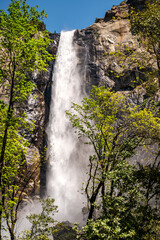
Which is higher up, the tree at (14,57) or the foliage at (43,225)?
the tree at (14,57)

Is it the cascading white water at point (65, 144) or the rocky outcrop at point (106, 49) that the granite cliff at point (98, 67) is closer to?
the rocky outcrop at point (106, 49)

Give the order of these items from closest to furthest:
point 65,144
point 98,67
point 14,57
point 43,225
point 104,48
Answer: point 14,57 → point 43,225 → point 65,144 → point 98,67 → point 104,48

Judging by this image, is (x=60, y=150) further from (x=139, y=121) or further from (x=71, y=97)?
(x=139, y=121)

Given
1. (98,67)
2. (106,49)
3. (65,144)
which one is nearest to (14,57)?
(65,144)

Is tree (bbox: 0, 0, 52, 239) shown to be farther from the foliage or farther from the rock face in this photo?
the rock face

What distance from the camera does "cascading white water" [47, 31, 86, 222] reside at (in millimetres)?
28448

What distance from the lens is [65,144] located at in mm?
33750

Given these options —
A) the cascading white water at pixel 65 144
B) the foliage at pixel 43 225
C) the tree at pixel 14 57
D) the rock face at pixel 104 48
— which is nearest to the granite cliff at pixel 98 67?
the rock face at pixel 104 48

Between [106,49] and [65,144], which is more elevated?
[106,49]

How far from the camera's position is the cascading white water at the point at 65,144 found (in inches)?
1120

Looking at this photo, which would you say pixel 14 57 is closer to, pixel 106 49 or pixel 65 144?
pixel 65 144

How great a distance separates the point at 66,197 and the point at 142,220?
21634mm

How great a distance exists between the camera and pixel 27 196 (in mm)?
26062

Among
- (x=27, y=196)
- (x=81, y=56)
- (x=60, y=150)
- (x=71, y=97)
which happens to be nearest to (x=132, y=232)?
(x=27, y=196)
